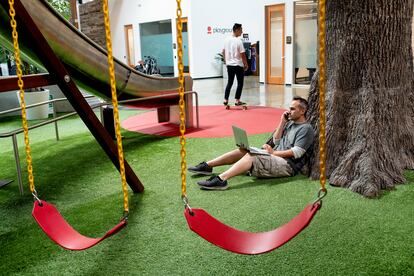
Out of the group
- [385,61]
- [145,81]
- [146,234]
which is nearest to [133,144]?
[145,81]

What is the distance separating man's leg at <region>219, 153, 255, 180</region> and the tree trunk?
548 mm

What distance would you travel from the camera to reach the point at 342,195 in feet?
9.43

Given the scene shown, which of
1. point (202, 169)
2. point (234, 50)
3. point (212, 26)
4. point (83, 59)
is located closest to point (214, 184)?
point (202, 169)

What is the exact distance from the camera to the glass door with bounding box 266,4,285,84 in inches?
430

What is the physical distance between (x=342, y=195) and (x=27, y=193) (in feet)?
8.32

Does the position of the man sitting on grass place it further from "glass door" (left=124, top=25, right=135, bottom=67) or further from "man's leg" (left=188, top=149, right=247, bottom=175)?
"glass door" (left=124, top=25, right=135, bottom=67)

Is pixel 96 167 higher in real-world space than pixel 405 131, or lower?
lower

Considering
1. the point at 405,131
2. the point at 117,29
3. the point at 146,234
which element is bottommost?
the point at 146,234

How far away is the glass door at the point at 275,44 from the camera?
10922 mm

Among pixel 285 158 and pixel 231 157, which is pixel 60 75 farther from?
pixel 285 158

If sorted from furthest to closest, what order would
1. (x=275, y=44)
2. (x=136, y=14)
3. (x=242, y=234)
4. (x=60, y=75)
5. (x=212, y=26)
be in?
(x=136, y=14) → (x=212, y=26) → (x=275, y=44) → (x=60, y=75) → (x=242, y=234)

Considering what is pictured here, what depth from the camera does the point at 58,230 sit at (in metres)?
1.82

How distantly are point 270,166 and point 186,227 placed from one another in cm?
107

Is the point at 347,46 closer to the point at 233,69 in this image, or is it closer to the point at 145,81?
the point at 145,81
